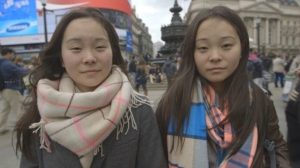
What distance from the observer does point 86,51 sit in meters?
1.18

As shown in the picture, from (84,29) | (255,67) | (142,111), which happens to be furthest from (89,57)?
(255,67)

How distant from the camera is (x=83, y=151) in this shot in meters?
1.10

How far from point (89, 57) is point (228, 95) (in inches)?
32.4

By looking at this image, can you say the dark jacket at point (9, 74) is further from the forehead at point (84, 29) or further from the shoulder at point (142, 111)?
the shoulder at point (142, 111)

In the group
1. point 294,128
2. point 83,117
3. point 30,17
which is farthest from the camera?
point 30,17

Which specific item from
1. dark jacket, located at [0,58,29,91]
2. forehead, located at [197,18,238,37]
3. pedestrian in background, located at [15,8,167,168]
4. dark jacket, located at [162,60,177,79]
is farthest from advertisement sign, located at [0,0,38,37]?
forehead, located at [197,18,238,37]

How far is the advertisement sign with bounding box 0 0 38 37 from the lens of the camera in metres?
37.7

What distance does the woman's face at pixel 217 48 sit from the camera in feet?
4.18

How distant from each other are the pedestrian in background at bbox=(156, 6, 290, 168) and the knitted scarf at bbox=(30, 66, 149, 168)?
32 cm

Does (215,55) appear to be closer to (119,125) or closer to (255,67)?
(119,125)

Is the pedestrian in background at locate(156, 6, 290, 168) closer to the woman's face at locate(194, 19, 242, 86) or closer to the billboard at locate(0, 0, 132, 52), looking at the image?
the woman's face at locate(194, 19, 242, 86)

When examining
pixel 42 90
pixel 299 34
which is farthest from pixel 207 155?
pixel 299 34

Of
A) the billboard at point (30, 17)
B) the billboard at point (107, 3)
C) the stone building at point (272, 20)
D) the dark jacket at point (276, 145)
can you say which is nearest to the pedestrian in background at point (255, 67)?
the dark jacket at point (276, 145)

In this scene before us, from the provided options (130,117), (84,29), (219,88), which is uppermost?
(84,29)
